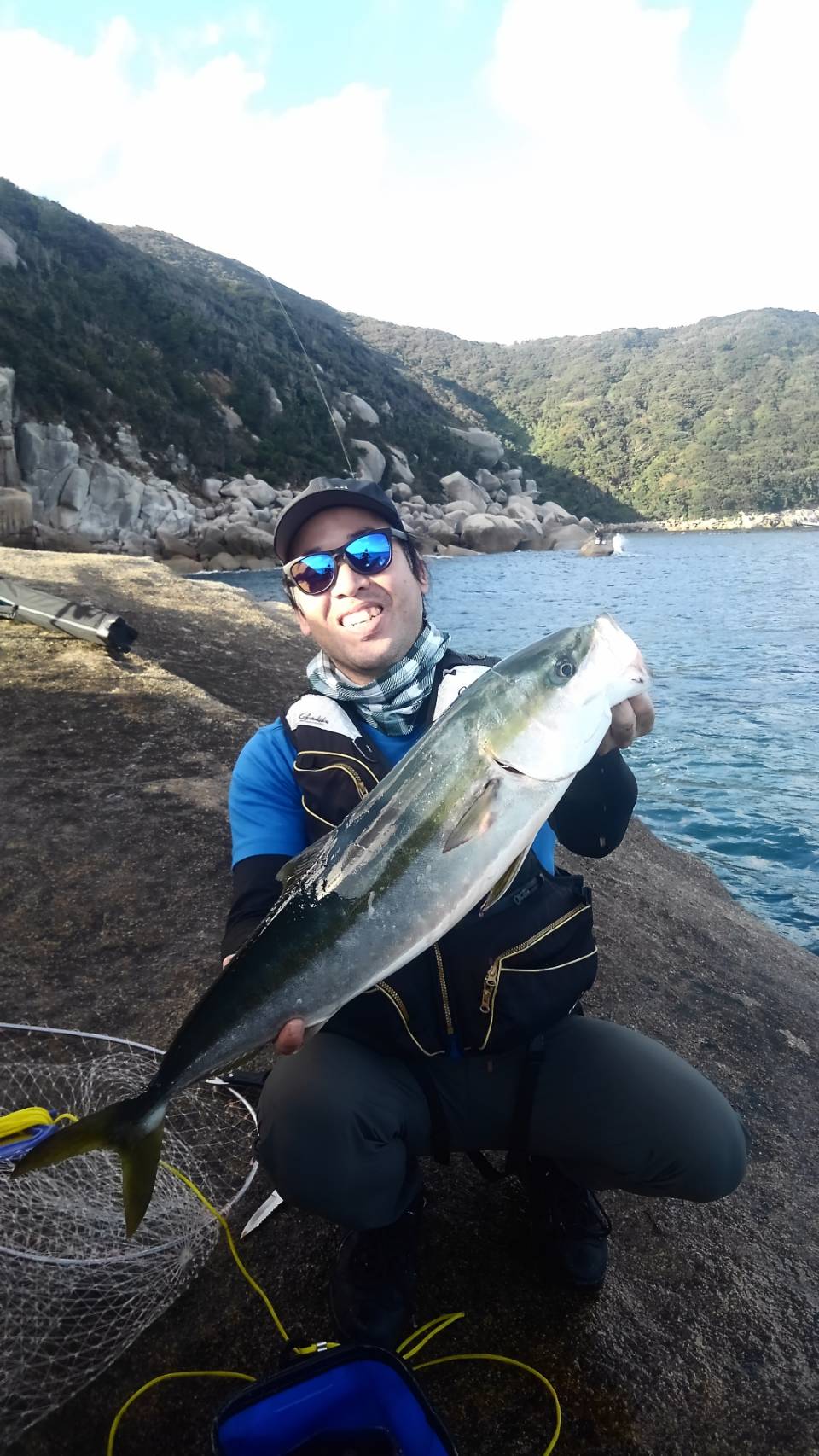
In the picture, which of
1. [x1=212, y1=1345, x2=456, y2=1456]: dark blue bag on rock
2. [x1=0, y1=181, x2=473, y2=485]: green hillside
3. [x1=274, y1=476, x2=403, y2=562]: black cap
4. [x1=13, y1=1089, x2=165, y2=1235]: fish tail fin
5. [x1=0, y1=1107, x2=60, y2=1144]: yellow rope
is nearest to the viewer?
[x1=212, y1=1345, x2=456, y2=1456]: dark blue bag on rock

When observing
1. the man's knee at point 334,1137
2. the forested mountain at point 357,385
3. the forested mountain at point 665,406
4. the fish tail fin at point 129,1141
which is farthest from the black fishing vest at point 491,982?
the forested mountain at point 665,406

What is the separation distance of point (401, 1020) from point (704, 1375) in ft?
4.56

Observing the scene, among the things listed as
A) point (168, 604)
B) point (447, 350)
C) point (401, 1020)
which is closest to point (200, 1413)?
point (401, 1020)

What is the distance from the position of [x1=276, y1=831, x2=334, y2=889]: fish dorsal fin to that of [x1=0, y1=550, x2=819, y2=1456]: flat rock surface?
1343 millimetres

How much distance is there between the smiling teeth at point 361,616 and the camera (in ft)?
9.27

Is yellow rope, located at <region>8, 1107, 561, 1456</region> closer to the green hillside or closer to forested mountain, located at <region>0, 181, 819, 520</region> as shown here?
the green hillside

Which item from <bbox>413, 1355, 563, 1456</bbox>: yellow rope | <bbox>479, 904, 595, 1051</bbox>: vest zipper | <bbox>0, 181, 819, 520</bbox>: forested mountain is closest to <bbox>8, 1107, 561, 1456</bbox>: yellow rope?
<bbox>413, 1355, 563, 1456</bbox>: yellow rope

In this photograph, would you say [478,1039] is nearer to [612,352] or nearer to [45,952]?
[45,952]

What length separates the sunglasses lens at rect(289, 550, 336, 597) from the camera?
288 cm

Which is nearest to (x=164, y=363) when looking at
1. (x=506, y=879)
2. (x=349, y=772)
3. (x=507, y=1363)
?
(x=349, y=772)

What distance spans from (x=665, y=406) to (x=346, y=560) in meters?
174

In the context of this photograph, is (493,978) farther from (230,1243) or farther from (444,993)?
(230,1243)

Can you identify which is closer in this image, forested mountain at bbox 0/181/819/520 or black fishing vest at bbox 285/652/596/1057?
black fishing vest at bbox 285/652/596/1057

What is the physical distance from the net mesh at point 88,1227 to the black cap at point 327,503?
7.60 feet
